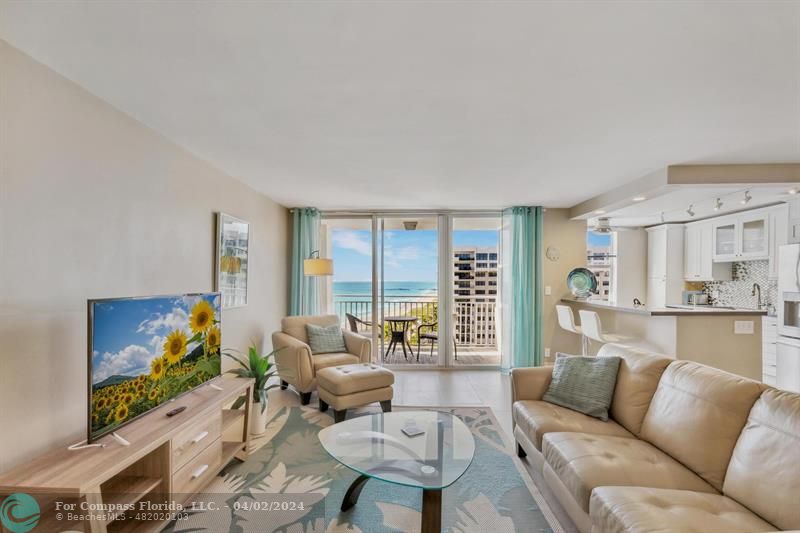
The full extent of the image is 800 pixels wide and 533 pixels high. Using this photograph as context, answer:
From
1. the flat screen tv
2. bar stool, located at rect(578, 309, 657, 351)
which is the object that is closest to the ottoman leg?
the flat screen tv

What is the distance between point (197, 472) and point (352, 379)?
4.61 ft

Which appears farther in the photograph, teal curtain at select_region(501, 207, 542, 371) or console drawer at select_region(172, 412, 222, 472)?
teal curtain at select_region(501, 207, 542, 371)

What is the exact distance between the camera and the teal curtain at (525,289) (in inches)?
203

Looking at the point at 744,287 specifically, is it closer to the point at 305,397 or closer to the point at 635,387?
the point at 635,387

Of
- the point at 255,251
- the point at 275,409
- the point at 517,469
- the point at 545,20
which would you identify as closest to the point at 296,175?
the point at 255,251

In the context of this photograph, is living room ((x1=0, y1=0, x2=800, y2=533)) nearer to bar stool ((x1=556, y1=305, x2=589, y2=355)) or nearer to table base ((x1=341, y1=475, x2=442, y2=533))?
table base ((x1=341, y1=475, x2=442, y2=533))

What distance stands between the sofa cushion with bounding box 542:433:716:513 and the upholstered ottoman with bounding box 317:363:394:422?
5.57 feet

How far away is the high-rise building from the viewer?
6395 millimetres

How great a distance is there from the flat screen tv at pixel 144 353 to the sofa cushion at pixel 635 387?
2839 mm

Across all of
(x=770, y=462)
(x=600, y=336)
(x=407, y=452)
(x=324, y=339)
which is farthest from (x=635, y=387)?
(x=324, y=339)

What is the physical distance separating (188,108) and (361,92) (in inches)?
42.6

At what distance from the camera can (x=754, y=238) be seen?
4836 millimetres

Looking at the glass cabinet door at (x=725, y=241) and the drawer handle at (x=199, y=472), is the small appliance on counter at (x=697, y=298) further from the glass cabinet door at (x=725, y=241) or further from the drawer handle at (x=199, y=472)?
the drawer handle at (x=199, y=472)

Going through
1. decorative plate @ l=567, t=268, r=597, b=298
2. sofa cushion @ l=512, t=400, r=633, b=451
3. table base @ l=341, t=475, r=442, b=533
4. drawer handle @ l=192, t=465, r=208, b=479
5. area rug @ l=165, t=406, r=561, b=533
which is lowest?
area rug @ l=165, t=406, r=561, b=533
